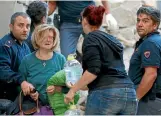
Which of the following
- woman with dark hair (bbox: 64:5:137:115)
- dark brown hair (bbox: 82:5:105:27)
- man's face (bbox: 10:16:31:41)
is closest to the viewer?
woman with dark hair (bbox: 64:5:137:115)

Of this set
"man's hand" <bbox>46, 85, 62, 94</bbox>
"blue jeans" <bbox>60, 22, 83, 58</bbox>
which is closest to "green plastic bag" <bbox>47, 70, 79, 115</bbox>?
"man's hand" <bbox>46, 85, 62, 94</bbox>

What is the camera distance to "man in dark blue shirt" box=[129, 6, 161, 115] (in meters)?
3.60

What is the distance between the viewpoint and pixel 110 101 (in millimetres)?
3104

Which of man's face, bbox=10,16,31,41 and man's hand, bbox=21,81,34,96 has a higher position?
man's face, bbox=10,16,31,41

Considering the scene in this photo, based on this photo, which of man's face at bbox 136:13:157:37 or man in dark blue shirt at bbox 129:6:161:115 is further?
man's face at bbox 136:13:157:37

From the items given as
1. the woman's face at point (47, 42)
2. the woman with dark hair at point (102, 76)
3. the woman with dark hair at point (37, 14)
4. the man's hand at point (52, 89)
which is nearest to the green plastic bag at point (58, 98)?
the man's hand at point (52, 89)

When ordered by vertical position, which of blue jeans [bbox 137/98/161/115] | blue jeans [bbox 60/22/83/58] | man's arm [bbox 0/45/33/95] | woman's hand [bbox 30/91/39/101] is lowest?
blue jeans [bbox 137/98/161/115]

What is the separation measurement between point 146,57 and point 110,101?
26.9 inches

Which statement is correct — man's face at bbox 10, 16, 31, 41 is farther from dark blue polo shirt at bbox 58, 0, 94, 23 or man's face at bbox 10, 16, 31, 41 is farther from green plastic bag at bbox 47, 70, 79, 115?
dark blue polo shirt at bbox 58, 0, 94, 23

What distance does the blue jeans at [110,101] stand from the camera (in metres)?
3.11

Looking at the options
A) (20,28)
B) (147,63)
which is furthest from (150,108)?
(20,28)

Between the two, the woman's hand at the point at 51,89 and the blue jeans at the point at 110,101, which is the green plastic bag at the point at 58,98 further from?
the blue jeans at the point at 110,101

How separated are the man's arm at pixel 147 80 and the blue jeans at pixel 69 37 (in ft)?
4.81

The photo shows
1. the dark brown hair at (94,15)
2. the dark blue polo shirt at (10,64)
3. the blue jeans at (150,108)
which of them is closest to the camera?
the dark brown hair at (94,15)
